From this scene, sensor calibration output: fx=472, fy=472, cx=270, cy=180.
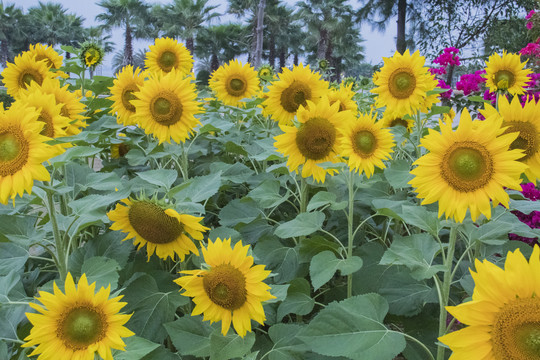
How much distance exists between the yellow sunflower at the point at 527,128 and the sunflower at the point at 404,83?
0.76m

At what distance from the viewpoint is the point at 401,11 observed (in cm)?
2061

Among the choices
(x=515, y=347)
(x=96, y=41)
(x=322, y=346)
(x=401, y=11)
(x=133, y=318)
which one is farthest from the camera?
(x=401, y=11)

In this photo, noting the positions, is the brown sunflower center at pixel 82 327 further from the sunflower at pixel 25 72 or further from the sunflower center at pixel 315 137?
the sunflower at pixel 25 72

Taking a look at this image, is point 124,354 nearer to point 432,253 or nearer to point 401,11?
point 432,253

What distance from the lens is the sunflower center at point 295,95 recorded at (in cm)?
201

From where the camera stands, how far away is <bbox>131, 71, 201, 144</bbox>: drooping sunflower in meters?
1.78

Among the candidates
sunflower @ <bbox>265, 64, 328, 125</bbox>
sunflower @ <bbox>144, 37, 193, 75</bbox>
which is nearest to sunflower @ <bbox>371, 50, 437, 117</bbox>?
sunflower @ <bbox>265, 64, 328, 125</bbox>

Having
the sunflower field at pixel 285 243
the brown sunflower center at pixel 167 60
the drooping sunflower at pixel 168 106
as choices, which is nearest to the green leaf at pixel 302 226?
the sunflower field at pixel 285 243

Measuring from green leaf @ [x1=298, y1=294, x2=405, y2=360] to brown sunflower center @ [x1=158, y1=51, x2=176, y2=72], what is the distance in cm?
207

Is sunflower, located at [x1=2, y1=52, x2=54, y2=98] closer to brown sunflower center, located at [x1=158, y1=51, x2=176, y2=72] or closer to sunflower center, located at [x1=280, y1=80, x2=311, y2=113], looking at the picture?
brown sunflower center, located at [x1=158, y1=51, x2=176, y2=72]

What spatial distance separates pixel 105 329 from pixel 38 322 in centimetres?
14

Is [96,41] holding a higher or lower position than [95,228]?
higher

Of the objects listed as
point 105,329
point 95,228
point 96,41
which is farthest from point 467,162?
point 96,41

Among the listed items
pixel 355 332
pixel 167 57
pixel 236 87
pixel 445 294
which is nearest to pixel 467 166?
pixel 445 294
